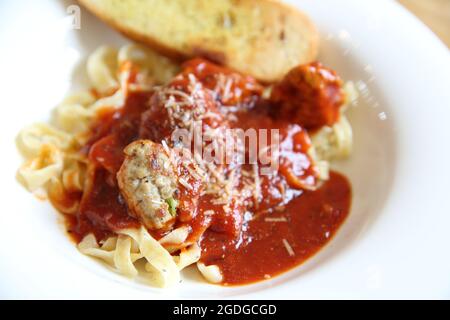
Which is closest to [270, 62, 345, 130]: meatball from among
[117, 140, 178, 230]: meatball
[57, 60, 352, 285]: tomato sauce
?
[57, 60, 352, 285]: tomato sauce

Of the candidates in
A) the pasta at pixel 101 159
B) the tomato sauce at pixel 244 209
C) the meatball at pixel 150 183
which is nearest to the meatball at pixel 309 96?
the tomato sauce at pixel 244 209

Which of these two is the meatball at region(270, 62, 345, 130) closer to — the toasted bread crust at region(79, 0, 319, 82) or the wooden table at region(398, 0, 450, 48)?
the toasted bread crust at region(79, 0, 319, 82)

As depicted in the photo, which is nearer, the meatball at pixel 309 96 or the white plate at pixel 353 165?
the white plate at pixel 353 165

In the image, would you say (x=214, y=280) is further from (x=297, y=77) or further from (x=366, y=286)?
(x=297, y=77)

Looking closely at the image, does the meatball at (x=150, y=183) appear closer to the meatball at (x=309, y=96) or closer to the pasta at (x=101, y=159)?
the pasta at (x=101, y=159)

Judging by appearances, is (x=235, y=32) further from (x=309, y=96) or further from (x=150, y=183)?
(x=150, y=183)
